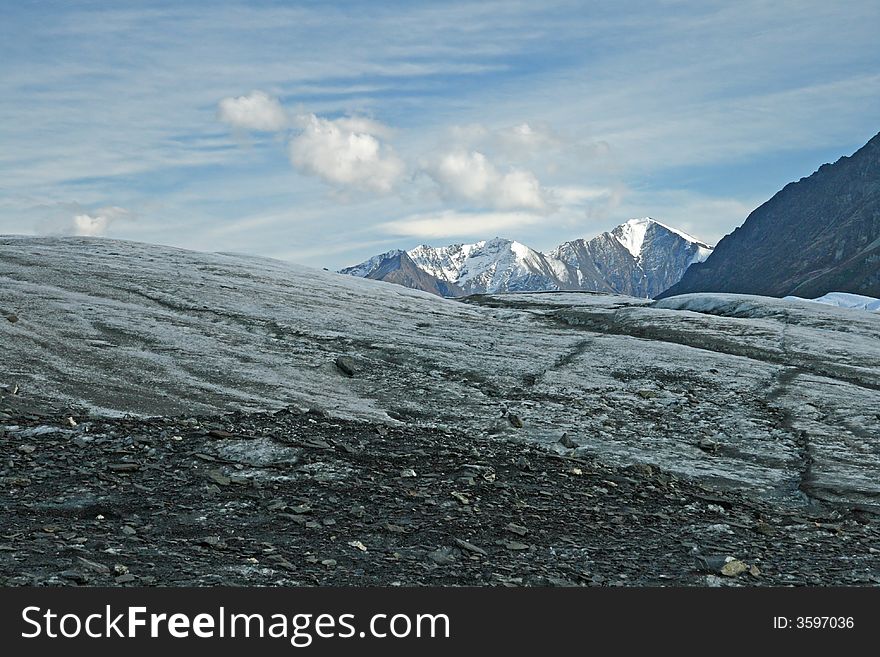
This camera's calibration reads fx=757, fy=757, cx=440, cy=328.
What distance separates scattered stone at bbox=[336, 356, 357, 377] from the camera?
2563 centimetres

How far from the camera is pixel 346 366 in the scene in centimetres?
2581

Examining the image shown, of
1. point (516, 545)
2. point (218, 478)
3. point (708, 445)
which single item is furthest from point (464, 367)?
point (516, 545)

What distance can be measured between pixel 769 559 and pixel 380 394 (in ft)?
43.8

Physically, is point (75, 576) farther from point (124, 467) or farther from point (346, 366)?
point (346, 366)

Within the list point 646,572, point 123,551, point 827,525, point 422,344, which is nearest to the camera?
point 123,551

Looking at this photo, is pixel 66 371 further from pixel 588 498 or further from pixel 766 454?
pixel 766 454

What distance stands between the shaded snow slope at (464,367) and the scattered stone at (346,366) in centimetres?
32

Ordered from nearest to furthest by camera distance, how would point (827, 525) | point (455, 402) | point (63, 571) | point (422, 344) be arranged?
point (63, 571) → point (827, 525) → point (455, 402) → point (422, 344)

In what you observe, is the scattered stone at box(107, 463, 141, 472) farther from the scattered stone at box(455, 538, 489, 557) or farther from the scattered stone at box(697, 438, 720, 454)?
the scattered stone at box(697, 438, 720, 454)

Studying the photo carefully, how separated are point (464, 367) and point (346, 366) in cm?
446

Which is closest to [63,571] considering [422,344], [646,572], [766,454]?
[646,572]

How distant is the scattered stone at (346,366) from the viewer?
2563 cm

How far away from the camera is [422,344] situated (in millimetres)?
30719

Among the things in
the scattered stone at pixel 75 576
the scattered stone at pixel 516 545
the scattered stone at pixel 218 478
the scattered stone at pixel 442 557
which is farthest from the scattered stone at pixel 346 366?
the scattered stone at pixel 75 576
